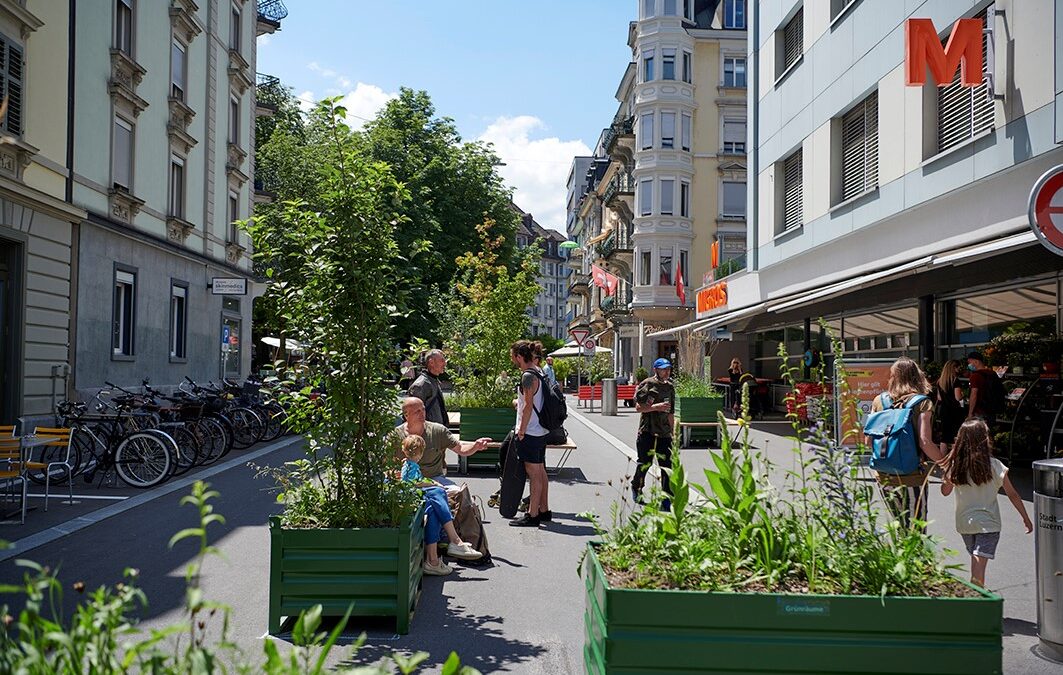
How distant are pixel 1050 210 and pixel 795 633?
4.71 meters

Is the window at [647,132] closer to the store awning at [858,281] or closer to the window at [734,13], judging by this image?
the window at [734,13]

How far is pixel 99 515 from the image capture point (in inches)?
380

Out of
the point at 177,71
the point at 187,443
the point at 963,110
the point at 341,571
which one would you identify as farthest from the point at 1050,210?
the point at 177,71

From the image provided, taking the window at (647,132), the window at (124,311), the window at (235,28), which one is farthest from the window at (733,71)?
the window at (124,311)

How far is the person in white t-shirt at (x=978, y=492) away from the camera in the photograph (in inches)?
238

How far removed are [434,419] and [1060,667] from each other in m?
6.88

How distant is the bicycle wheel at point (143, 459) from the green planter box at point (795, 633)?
9890mm

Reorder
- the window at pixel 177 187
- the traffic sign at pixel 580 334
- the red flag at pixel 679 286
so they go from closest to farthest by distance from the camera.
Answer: the window at pixel 177 187
the traffic sign at pixel 580 334
the red flag at pixel 679 286

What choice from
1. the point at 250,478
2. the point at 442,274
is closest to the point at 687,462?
the point at 250,478

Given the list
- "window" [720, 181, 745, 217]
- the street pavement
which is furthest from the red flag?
the street pavement

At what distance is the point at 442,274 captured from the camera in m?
41.9

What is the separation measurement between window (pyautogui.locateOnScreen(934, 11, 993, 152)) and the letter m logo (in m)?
0.22

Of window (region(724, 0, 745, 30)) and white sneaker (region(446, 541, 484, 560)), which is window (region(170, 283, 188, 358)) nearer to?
white sneaker (region(446, 541, 484, 560))

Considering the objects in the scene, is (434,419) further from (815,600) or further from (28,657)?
(28,657)
